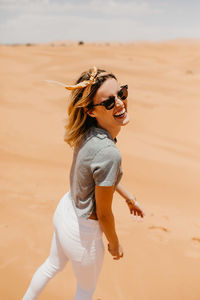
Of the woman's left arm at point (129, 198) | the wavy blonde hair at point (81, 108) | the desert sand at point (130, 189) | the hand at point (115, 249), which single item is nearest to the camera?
the wavy blonde hair at point (81, 108)

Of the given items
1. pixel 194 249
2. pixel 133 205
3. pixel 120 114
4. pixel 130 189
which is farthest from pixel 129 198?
pixel 130 189

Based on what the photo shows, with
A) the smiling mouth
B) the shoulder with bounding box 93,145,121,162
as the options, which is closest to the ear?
the smiling mouth

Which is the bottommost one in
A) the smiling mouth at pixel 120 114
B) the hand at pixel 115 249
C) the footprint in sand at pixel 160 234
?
the footprint in sand at pixel 160 234

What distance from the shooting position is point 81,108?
158 cm

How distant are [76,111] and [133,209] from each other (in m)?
0.86

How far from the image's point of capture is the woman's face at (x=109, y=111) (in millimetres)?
→ 1541

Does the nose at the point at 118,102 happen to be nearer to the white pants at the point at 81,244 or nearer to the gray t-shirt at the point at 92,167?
the gray t-shirt at the point at 92,167

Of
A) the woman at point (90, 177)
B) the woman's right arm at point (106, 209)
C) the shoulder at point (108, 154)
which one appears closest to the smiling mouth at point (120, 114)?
the woman at point (90, 177)

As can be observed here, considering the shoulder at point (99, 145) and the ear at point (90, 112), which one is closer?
the shoulder at point (99, 145)

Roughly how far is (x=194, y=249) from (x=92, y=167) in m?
2.15

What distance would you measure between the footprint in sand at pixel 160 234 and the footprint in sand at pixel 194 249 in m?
0.25

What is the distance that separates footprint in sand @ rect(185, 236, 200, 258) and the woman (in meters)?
1.62

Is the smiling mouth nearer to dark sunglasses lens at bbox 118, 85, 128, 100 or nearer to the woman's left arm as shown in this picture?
dark sunglasses lens at bbox 118, 85, 128, 100

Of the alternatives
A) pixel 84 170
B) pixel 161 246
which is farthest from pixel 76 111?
pixel 161 246
